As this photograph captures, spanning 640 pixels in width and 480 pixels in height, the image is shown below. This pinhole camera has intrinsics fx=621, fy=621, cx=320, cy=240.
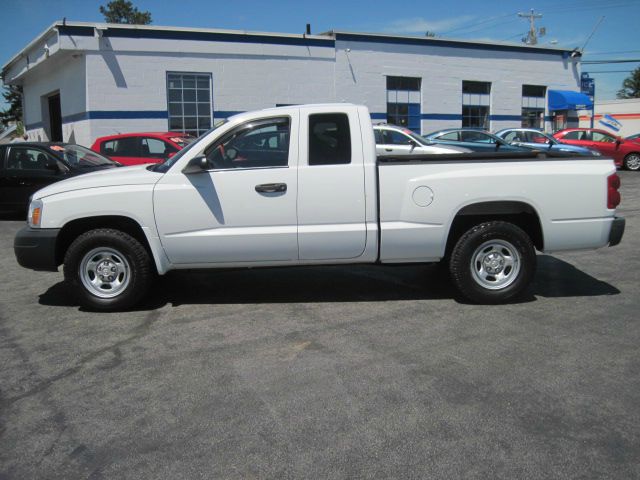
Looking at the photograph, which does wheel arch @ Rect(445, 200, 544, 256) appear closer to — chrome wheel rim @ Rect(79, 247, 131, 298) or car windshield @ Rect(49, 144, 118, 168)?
chrome wheel rim @ Rect(79, 247, 131, 298)

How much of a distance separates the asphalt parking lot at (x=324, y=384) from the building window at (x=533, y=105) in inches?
964

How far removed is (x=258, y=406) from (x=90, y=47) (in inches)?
757

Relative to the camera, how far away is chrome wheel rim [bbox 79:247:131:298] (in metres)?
5.91

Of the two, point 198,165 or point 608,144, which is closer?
point 198,165

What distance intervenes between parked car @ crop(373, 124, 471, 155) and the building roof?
341 inches

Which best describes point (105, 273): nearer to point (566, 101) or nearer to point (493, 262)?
point (493, 262)

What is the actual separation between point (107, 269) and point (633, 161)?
2158 centimetres

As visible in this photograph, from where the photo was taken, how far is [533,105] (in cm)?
2958

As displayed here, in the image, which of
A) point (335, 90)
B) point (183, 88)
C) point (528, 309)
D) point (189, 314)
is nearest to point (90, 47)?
point (183, 88)

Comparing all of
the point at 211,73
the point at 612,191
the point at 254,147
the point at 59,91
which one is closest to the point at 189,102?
the point at 211,73

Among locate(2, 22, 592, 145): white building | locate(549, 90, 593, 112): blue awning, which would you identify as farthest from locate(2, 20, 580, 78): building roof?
locate(549, 90, 593, 112): blue awning

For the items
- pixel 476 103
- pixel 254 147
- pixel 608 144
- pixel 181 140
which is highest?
pixel 476 103

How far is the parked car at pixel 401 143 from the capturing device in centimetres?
1516

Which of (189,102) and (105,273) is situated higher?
(189,102)
